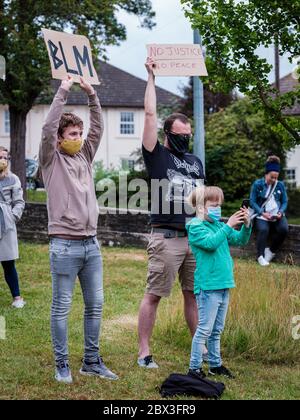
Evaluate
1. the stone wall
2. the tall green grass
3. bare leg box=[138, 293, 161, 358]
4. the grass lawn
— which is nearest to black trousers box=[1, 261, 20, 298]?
the grass lawn

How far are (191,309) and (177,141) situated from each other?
1.41m

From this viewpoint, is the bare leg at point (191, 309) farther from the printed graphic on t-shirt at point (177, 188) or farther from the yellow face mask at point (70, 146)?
the yellow face mask at point (70, 146)

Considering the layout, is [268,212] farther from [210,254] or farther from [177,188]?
[210,254]

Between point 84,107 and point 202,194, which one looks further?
point 84,107

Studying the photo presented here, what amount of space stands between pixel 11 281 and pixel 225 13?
379 cm

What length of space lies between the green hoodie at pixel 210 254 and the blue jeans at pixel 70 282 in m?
0.74

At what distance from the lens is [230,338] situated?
641 cm

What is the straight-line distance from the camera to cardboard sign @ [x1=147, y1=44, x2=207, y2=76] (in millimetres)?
5855

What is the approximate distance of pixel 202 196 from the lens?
5.38m

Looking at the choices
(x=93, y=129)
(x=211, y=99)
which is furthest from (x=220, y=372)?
(x=211, y=99)

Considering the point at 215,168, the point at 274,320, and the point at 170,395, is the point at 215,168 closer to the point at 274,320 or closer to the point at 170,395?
the point at 274,320

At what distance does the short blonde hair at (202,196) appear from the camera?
17.6 ft

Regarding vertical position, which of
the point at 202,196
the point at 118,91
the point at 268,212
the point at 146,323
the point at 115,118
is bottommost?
the point at 146,323
